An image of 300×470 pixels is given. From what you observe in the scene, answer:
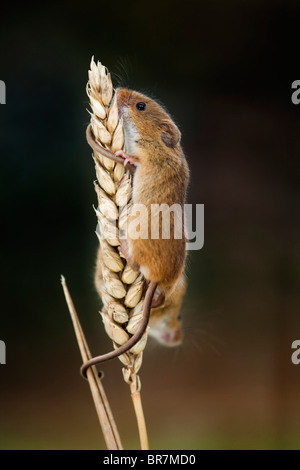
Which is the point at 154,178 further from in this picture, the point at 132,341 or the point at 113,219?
the point at 132,341

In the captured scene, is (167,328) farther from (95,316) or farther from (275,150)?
(275,150)

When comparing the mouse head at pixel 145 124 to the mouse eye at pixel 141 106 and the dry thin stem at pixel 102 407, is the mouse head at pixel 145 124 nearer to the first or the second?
the mouse eye at pixel 141 106

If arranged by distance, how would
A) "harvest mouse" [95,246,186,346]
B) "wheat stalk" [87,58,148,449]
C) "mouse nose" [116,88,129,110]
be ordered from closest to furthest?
1. "wheat stalk" [87,58,148,449]
2. "mouse nose" [116,88,129,110]
3. "harvest mouse" [95,246,186,346]

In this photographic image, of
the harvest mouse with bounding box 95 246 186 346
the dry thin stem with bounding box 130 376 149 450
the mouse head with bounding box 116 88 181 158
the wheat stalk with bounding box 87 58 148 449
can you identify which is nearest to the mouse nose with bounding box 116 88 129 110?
the mouse head with bounding box 116 88 181 158

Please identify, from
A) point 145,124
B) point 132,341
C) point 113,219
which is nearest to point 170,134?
point 145,124

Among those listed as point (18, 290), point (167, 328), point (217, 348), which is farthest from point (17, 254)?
point (217, 348)

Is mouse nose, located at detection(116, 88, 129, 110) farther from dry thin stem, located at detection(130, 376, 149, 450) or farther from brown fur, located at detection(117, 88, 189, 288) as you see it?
dry thin stem, located at detection(130, 376, 149, 450)

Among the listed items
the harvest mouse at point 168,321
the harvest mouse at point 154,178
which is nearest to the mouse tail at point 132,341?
the harvest mouse at point 154,178

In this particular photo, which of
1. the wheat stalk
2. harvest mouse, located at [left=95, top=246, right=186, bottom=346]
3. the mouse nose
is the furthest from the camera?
harvest mouse, located at [left=95, top=246, right=186, bottom=346]
